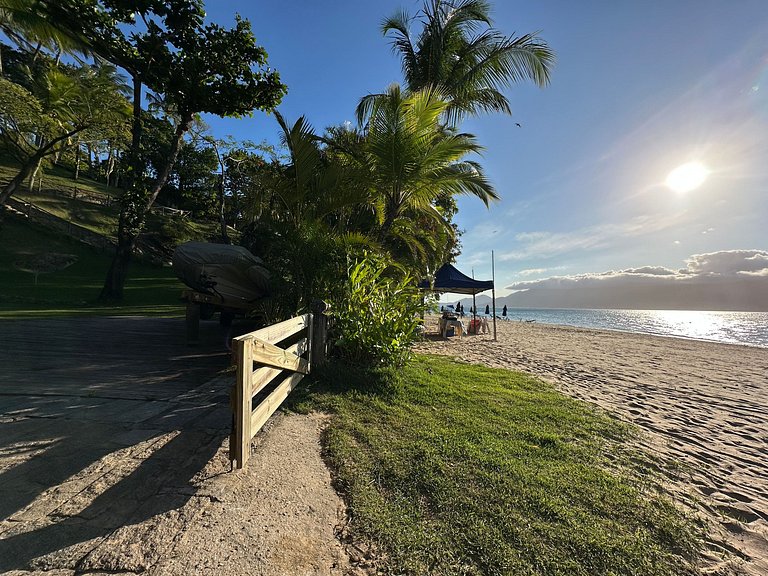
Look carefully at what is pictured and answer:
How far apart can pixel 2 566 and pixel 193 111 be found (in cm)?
1107

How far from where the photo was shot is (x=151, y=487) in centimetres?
207

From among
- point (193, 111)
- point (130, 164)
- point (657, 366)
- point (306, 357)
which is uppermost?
point (193, 111)

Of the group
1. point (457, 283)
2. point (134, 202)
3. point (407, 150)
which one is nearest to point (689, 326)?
point (457, 283)

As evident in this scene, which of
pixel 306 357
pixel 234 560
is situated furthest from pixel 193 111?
pixel 234 560

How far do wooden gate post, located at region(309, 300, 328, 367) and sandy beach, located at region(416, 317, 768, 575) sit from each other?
13.0 ft

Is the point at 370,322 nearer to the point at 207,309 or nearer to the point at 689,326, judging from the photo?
the point at 207,309

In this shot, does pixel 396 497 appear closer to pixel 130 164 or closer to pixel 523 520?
pixel 523 520

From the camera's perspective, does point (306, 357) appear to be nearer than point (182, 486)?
No

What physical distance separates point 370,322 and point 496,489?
9.99ft

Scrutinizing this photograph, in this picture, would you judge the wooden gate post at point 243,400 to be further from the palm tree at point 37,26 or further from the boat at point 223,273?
the palm tree at point 37,26

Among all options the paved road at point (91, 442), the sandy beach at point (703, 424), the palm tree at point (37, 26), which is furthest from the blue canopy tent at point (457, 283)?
the palm tree at point (37, 26)

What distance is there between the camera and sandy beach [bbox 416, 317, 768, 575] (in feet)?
7.08

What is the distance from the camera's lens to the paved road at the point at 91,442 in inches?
66.0

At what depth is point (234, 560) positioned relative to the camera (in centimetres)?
159
